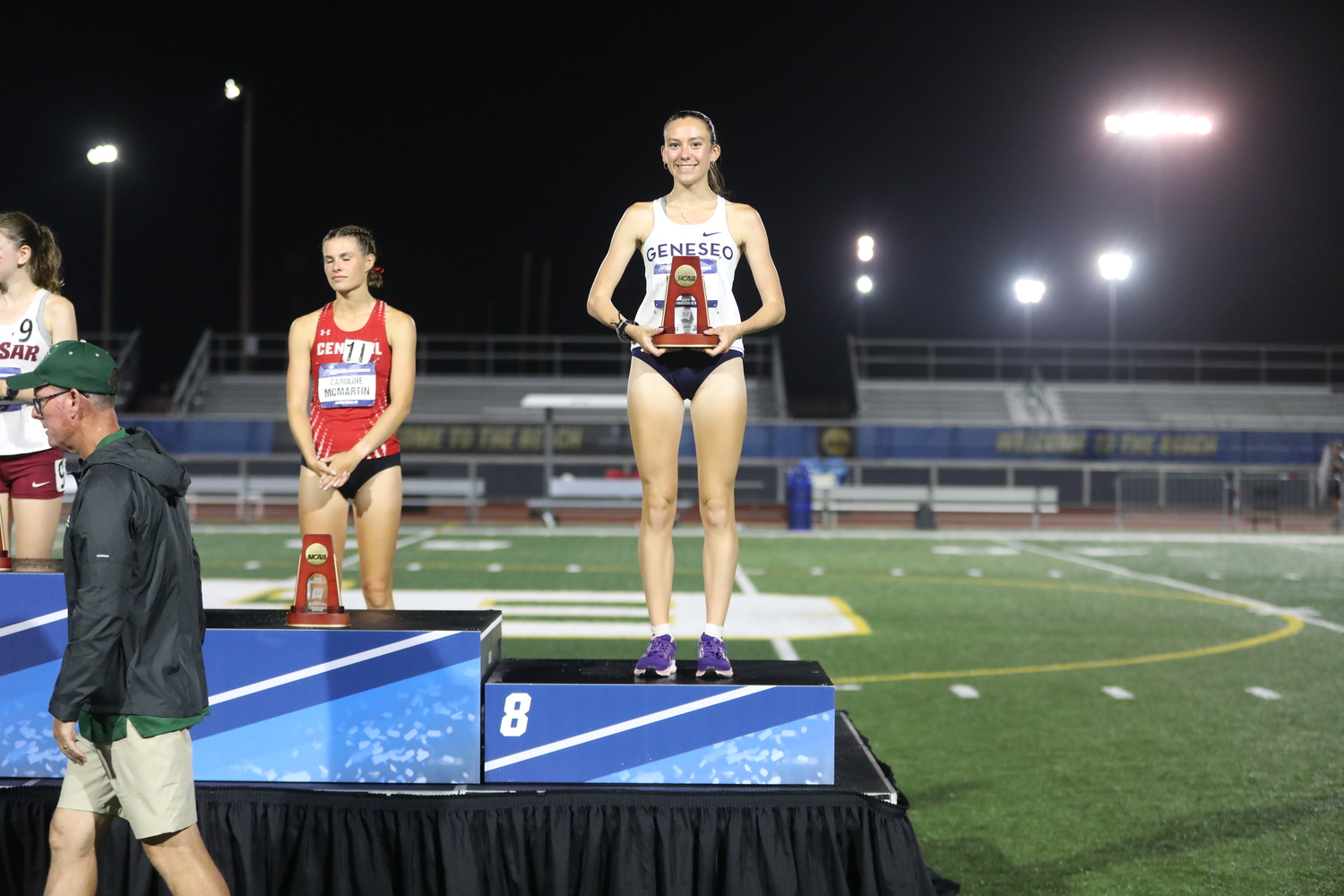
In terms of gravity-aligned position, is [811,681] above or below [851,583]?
above

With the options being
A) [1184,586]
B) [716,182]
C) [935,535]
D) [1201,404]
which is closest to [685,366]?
[716,182]

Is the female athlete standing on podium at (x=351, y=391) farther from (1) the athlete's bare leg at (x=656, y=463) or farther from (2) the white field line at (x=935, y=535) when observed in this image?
(2) the white field line at (x=935, y=535)

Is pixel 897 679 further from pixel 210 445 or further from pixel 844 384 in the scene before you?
pixel 844 384

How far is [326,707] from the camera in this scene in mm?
3531

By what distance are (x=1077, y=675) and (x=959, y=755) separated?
234cm

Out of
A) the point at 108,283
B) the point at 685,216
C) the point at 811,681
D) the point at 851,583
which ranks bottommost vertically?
the point at 851,583

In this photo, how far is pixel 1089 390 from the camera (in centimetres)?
3262

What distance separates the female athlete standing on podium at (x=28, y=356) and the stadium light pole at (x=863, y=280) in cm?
2382

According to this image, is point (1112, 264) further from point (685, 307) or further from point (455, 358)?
point (685, 307)

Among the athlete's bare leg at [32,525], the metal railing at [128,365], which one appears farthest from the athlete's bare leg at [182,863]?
the metal railing at [128,365]

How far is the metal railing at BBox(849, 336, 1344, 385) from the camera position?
105 feet

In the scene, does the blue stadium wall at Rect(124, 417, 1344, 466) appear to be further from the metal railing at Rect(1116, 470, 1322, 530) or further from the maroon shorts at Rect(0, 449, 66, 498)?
the maroon shorts at Rect(0, 449, 66, 498)

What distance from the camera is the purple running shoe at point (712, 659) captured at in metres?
3.68

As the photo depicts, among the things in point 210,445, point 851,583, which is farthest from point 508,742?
point 210,445
